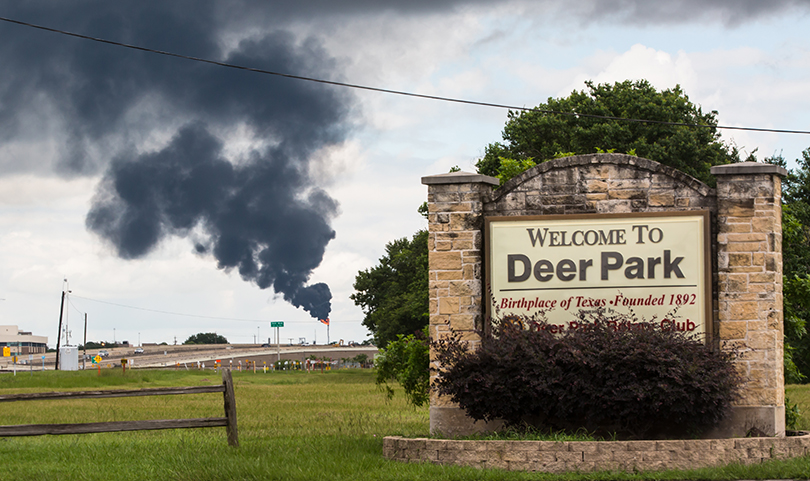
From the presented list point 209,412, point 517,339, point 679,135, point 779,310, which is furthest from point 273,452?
point 679,135

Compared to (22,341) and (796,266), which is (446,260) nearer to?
(796,266)

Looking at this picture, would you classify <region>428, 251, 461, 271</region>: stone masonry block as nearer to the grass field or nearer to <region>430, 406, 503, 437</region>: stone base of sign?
<region>430, 406, 503, 437</region>: stone base of sign

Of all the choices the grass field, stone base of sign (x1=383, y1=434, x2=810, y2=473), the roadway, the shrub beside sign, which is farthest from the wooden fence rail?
the roadway

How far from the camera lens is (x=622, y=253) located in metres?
12.9

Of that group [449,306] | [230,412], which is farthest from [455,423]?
[230,412]

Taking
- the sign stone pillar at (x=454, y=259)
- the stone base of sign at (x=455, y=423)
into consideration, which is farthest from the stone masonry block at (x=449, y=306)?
the stone base of sign at (x=455, y=423)

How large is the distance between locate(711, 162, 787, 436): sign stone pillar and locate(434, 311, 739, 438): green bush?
1.92ft

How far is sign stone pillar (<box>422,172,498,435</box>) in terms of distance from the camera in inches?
516

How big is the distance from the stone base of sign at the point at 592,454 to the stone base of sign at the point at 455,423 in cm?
210

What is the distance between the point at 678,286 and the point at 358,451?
18.2 ft

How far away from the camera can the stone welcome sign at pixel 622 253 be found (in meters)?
12.4

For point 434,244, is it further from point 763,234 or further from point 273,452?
point 763,234

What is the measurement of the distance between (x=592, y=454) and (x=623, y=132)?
92.4 ft

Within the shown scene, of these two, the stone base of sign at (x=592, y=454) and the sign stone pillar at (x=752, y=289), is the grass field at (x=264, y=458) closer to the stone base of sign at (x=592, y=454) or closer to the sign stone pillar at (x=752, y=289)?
the stone base of sign at (x=592, y=454)
